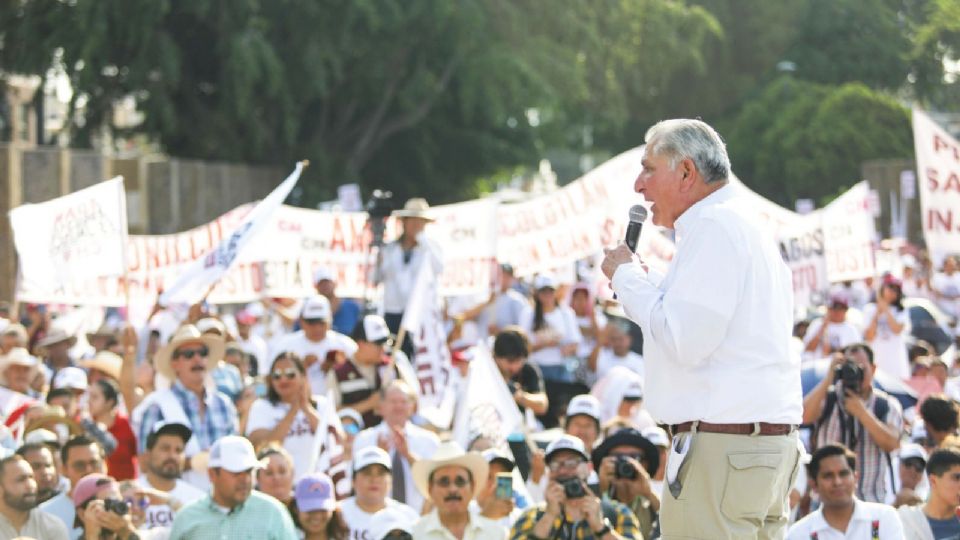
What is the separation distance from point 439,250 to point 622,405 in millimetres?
2018

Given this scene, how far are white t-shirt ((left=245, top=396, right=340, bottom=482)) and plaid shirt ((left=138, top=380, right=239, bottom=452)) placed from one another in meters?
0.13

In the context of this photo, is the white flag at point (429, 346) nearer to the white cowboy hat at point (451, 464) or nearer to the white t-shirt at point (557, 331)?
the white t-shirt at point (557, 331)

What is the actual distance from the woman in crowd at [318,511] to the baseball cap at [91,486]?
904 mm

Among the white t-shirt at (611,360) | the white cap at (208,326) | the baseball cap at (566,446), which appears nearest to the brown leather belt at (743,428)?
the baseball cap at (566,446)

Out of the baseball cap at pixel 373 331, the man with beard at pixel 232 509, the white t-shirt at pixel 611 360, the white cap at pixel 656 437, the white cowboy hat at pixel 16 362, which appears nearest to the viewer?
the man with beard at pixel 232 509

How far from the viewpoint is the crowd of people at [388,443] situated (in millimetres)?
9188

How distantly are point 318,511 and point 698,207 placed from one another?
456 cm

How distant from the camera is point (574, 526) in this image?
8.59 metres

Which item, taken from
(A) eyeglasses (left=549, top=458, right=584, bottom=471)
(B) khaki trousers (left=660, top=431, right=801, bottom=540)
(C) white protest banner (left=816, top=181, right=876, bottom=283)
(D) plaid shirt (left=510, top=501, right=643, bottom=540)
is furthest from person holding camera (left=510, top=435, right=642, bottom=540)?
(C) white protest banner (left=816, top=181, right=876, bottom=283)

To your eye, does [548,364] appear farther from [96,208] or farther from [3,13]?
[3,13]

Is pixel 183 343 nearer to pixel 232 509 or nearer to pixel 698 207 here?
pixel 232 509

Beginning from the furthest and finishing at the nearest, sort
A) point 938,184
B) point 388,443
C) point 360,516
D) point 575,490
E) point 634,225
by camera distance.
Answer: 1. point 938,184
2. point 388,443
3. point 360,516
4. point 575,490
5. point 634,225

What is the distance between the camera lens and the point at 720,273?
5.45 m

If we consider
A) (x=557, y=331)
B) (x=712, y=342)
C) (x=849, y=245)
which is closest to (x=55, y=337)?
(x=557, y=331)
